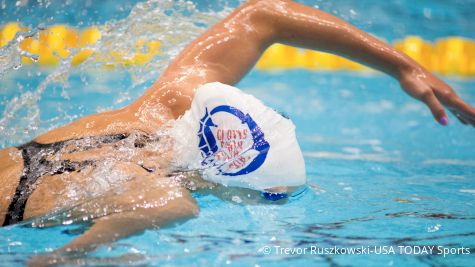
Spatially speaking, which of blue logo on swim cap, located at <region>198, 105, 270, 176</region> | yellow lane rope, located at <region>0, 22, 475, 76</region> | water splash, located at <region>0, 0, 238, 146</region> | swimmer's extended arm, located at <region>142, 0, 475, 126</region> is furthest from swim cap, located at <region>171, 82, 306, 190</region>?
yellow lane rope, located at <region>0, 22, 475, 76</region>

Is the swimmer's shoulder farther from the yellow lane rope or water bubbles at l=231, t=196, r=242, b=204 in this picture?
the yellow lane rope

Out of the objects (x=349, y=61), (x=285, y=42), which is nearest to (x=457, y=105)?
(x=285, y=42)

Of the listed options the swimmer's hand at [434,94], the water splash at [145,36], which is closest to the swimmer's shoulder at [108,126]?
the swimmer's hand at [434,94]

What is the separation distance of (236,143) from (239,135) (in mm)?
25

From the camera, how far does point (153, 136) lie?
5.94ft

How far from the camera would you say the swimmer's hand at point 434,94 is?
6.69 ft

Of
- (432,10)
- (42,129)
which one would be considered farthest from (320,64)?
(42,129)

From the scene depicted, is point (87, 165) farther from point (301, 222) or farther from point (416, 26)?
point (416, 26)

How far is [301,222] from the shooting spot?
6.32 feet

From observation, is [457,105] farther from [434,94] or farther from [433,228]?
[433,228]

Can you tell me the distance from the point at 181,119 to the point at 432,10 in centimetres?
501

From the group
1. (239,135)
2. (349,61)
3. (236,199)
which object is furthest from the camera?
(349,61)

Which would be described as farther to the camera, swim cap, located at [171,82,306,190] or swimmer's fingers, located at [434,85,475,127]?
swimmer's fingers, located at [434,85,475,127]

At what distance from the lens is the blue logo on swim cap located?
1.75 metres
